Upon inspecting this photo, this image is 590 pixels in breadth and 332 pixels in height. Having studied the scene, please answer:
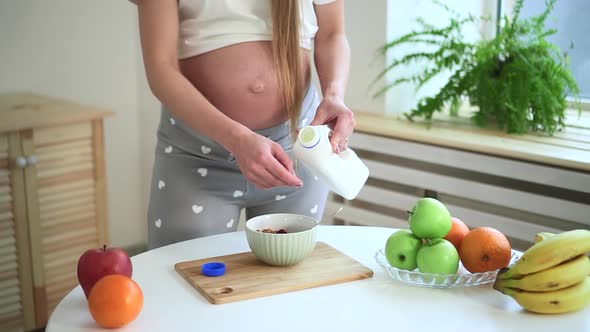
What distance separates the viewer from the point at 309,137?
4.31ft

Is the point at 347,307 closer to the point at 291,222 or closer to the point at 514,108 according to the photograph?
the point at 291,222

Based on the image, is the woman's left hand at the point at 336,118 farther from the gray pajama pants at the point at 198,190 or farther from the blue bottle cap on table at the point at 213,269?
the blue bottle cap on table at the point at 213,269

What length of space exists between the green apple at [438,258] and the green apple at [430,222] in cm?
2

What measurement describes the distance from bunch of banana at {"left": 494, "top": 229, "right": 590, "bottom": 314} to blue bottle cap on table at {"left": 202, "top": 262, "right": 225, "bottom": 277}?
48 centimetres

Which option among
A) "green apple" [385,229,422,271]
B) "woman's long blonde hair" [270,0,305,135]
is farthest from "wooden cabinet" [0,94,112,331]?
"green apple" [385,229,422,271]

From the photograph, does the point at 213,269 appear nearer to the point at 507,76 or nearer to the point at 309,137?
the point at 309,137

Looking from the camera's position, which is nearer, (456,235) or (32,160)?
(456,235)

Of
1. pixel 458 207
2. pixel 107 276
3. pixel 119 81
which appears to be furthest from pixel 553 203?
pixel 119 81

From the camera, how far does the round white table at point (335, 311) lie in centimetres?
113

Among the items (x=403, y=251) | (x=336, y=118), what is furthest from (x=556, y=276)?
(x=336, y=118)

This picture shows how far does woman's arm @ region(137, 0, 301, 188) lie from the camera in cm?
134

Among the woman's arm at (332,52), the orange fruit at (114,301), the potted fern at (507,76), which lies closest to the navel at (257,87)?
the woman's arm at (332,52)

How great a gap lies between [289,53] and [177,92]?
255 mm

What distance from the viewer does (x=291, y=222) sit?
1.43m
